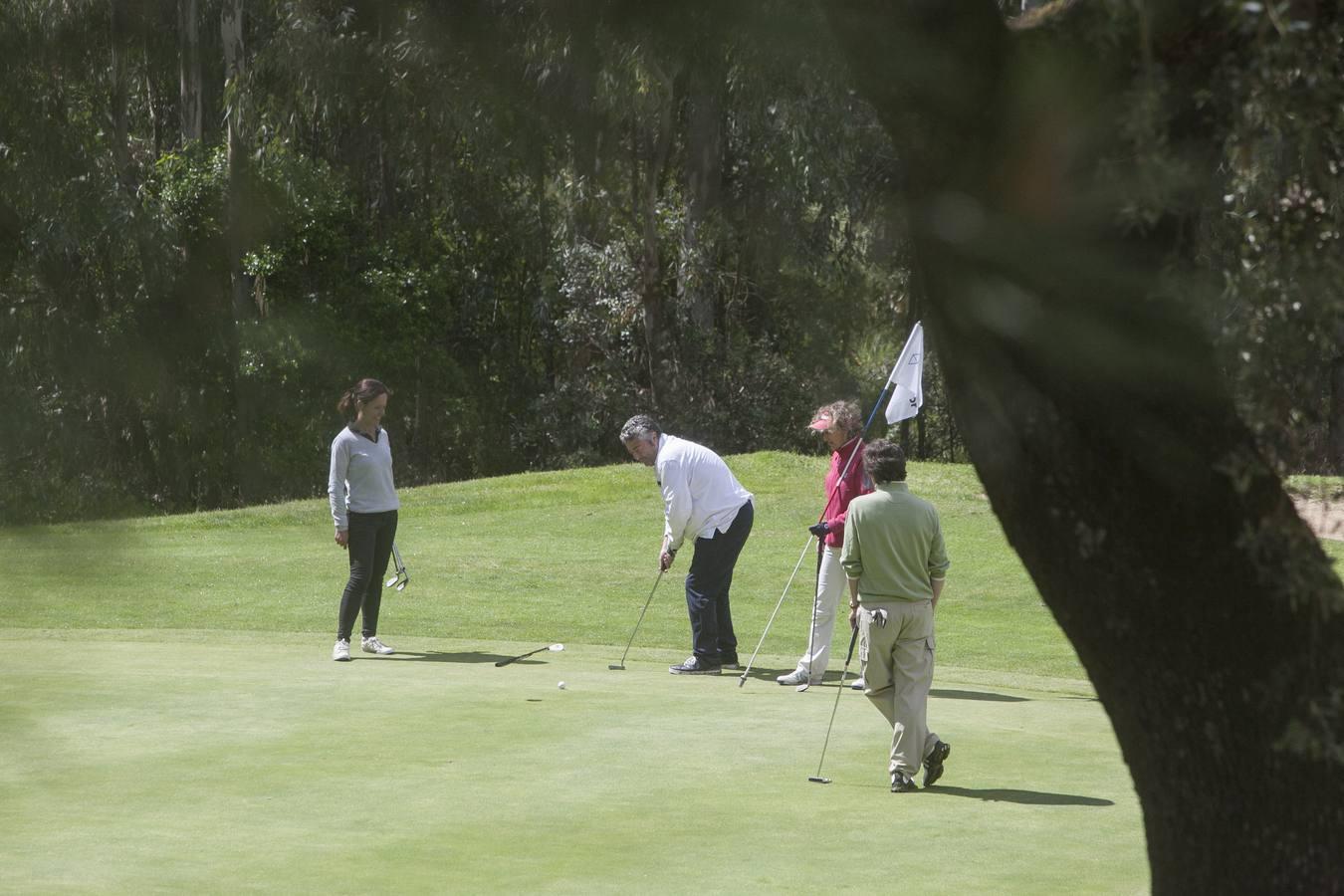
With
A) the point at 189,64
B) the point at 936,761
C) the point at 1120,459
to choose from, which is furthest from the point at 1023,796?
the point at 189,64

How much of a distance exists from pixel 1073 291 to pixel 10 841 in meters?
5.01

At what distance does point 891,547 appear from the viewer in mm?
8688

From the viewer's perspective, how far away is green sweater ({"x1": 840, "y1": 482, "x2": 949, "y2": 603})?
8680mm

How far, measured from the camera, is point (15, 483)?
1.69 meters

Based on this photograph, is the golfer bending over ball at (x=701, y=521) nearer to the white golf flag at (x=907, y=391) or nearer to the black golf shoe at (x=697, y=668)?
the black golf shoe at (x=697, y=668)

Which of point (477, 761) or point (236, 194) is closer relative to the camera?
point (236, 194)

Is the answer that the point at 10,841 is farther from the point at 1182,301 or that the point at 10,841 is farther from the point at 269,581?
the point at 269,581

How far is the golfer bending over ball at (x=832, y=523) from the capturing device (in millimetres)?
11930

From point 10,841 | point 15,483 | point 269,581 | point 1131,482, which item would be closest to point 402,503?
point 269,581

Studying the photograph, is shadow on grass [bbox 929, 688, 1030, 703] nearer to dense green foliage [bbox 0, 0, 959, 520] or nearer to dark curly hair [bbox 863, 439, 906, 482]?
dark curly hair [bbox 863, 439, 906, 482]

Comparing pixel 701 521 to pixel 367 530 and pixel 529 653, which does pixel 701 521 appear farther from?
pixel 367 530

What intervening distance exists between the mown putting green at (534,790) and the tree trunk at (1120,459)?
2.39m

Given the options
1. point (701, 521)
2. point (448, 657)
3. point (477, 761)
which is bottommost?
point (448, 657)

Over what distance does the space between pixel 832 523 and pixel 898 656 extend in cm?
347
